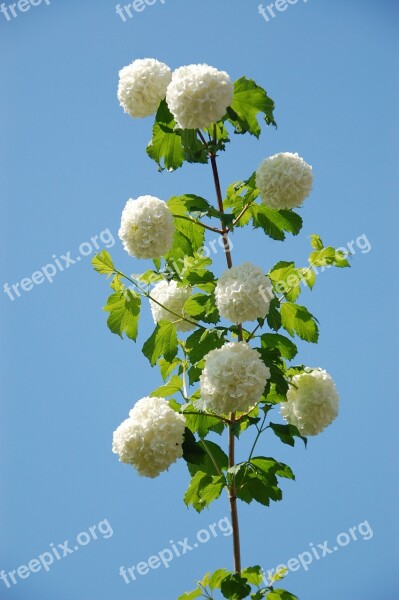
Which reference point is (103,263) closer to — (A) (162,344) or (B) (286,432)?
(A) (162,344)

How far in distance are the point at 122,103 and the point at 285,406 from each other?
1.35 metres

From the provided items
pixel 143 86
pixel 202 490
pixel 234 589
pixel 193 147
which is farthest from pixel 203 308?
pixel 234 589

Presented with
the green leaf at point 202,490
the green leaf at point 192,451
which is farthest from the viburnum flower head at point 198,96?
the green leaf at point 202,490

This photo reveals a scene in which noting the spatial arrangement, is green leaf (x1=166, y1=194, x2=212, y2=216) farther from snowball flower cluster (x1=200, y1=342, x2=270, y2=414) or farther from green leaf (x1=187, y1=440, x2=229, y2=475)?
green leaf (x1=187, y1=440, x2=229, y2=475)

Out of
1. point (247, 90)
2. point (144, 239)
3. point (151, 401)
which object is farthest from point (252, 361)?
point (247, 90)

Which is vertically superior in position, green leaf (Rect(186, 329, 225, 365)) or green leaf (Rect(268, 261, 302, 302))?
green leaf (Rect(268, 261, 302, 302))

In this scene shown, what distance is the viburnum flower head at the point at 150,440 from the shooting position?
2.51 m

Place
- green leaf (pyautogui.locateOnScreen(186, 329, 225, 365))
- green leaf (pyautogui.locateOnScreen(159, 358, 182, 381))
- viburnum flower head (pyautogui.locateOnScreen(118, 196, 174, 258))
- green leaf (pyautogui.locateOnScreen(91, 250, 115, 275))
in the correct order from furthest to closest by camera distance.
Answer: green leaf (pyautogui.locateOnScreen(159, 358, 182, 381)) < green leaf (pyautogui.locateOnScreen(91, 250, 115, 275)) < green leaf (pyautogui.locateOnScreen(186, 329, 225, 365)) < viburnum flower head (pyautogui.locateOnScreen(118, 196, 174, 258))

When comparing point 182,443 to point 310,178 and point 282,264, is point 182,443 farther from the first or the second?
point 310,178

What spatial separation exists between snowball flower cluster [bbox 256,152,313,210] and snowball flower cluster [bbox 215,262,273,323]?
0.29 metres

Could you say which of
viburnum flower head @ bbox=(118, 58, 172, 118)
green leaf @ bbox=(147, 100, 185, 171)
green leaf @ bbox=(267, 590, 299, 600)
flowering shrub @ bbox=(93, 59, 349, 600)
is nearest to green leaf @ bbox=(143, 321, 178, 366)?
flowering shrub @ bbox=(93, 59, 349, 600)

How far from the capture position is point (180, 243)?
9.49 ft

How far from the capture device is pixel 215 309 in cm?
278

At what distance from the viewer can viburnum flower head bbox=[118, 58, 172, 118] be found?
2785 millimetres
